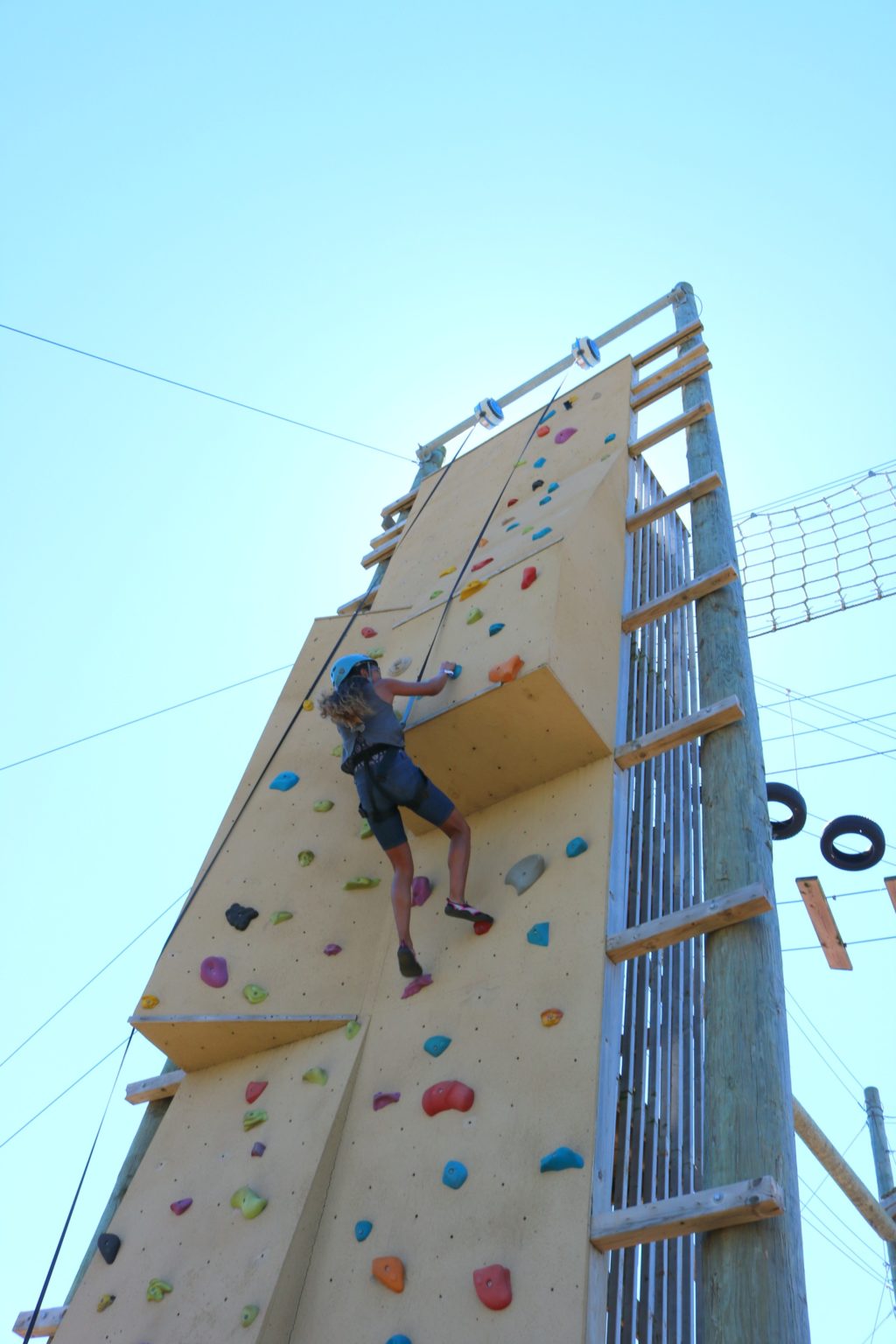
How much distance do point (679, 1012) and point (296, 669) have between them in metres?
2.61

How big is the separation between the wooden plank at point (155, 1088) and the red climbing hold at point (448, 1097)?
1342mm

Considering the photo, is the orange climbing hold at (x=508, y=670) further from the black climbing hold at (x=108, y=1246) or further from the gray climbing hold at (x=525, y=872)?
the black climbing hold at (x=108, y=1246)

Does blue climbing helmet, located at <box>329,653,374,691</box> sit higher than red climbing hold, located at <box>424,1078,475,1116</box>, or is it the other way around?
blue climbing helmet, located at <box>329,653,374,691</box>

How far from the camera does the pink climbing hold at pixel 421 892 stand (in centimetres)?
437

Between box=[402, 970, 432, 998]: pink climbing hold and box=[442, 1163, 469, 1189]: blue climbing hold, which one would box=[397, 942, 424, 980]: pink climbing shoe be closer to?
box=[402, 970, 432, 998]: pink climbing hold

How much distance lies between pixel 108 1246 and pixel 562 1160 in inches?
71.7

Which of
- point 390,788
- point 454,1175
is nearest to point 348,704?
point 390,788

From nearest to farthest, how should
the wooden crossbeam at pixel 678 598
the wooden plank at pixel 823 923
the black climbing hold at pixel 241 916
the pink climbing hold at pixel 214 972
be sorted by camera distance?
the pink climbing hold at pixel 214 972
the black climbing hold at pixel 241 916
the wooden crossbeam at pixel 678 598
the wooden plank at pixel 823 923

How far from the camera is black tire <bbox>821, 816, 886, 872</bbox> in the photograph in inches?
247

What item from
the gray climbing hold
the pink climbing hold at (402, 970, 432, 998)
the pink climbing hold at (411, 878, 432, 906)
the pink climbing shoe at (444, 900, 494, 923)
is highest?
the pink climbing hold at (411, 878, 432, 906)

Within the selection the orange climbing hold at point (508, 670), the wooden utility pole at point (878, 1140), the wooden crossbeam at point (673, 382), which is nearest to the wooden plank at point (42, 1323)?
the orange climbing hold at point (508, 670)

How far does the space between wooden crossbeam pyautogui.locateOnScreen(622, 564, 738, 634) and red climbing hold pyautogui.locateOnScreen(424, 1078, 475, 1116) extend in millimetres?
2167

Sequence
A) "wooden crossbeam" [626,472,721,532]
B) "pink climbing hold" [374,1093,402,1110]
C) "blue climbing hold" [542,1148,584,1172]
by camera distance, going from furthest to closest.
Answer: "wooden crossbeam" [626,472,721,532] → "pink climbing hold" [374,1093,402,1110] → "blue climbing hold" [542,1148,584,1172]

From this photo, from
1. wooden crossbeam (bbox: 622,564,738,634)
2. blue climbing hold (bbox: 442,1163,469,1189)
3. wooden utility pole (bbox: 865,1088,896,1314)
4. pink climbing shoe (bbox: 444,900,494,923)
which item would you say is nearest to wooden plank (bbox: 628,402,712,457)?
wooden crossbeam (bbox: 622,564,738,634)
